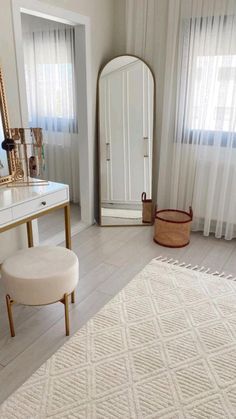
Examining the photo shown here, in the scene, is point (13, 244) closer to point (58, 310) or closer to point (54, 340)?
point (58, 310)

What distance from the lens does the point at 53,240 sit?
10.9ft

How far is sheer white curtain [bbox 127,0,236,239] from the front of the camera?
296cm

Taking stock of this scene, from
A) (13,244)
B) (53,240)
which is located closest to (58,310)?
(13,244)

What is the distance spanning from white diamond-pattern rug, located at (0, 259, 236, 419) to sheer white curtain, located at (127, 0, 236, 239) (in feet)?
3.60

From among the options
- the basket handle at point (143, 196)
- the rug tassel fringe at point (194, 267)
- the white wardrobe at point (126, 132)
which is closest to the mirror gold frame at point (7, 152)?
the white wardrobe at point (126, 132)

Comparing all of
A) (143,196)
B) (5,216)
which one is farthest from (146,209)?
(5,216)

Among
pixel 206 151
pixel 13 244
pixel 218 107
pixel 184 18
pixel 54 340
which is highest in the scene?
pixel 184 18

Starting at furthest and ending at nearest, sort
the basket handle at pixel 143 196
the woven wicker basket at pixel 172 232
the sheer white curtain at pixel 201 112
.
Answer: the basket handle at pixel 143 196 → the woven wicker basket at pixel 172 232 → the sheer white curtain at pixel 201 112

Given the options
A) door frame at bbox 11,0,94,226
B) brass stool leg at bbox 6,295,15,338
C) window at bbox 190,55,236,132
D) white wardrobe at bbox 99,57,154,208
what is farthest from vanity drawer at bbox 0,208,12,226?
window at bbox 190,55,236,132

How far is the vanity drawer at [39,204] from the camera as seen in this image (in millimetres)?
2059

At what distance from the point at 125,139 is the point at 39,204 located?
64.5 inches

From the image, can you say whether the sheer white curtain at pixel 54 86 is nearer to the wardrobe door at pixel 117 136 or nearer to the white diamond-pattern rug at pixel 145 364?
the wardrobe door at pixel 117 136

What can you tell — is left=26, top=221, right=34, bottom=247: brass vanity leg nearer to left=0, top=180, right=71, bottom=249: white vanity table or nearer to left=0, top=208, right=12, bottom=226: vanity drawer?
left=0, top=180, right=71, bottom=249: white vanity table

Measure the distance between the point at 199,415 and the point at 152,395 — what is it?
9.0 inches
